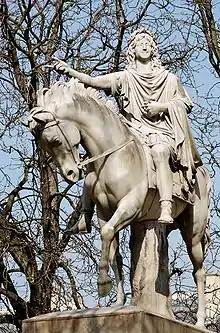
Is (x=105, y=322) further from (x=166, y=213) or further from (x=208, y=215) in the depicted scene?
(x=208, y=215)

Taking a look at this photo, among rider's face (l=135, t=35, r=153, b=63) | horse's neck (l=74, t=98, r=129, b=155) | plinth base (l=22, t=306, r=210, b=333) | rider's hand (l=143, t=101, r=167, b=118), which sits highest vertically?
rider's face (l=135, t=35, r=153, b=63)

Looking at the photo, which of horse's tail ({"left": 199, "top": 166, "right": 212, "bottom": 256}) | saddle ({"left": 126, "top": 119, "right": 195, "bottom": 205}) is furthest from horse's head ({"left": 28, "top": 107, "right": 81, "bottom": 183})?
horse's tail ({"left": 199, "top": 166, "right": 212, "bottom": 256})

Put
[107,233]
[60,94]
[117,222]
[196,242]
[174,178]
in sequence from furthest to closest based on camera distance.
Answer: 1. [196,242]
2. [174,178]
3. [60,94]
4. [117,222]
5. [107,233]

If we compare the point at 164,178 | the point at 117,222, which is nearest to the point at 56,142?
the point at 117,222

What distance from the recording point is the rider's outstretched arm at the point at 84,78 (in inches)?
326

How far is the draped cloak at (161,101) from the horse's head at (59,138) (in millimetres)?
840

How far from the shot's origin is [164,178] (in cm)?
783

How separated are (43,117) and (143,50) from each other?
146 cm

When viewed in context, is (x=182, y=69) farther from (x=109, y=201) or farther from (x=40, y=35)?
(x=109, y=201)

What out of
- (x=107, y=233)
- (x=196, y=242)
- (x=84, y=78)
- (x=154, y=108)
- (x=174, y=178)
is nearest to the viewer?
(x=107, y=233)

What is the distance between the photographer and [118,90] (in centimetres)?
847

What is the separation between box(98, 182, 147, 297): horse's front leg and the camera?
7.50 meters

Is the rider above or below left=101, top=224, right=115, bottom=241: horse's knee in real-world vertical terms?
above

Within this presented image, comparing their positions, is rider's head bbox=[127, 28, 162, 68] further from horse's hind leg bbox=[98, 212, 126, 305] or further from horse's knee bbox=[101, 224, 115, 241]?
horse's knee bbox=[101, 224, 115, 241]
